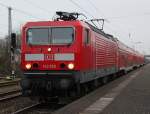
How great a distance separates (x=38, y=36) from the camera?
14.6 m

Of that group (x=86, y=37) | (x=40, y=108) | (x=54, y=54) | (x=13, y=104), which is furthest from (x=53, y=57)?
(x=13, y=104)

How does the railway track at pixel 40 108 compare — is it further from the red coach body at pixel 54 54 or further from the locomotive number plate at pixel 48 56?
the locomotive number plate at pixel 48 56

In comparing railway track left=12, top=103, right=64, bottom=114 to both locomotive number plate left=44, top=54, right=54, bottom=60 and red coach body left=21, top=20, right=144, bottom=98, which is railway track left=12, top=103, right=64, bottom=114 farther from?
locomotive number plate left=44, top=54, right=54, bottom=60

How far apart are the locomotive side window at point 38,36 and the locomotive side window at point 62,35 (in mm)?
261

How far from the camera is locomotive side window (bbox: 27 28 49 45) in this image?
14481 mm

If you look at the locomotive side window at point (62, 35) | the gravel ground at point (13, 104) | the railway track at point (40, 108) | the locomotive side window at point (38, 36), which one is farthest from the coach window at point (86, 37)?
the gravel ground at point (13, 104)

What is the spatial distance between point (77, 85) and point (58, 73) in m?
0.92

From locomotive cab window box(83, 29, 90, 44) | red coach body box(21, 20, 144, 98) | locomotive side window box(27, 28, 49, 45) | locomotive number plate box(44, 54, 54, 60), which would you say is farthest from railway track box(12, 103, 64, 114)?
locomotive cab window box(83, 29, 90, 44)

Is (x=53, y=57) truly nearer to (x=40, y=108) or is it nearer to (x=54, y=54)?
(x=54, y=54)

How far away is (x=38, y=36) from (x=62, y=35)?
91 cm

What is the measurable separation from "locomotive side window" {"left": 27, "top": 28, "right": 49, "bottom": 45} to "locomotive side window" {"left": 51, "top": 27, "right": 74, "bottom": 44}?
26 cm

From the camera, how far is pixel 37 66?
14164 millimetres

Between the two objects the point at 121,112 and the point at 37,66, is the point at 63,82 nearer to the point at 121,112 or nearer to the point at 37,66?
the point at 37,66

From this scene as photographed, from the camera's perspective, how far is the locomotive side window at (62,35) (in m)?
14.3
